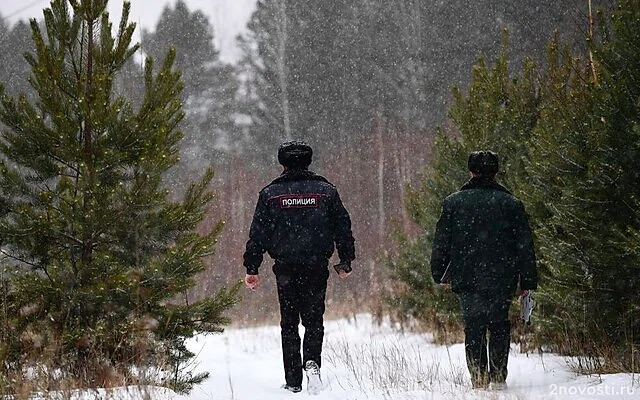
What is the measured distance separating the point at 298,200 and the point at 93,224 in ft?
5.66

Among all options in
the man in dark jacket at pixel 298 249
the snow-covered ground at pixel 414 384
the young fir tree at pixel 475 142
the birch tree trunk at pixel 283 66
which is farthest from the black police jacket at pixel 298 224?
the birch tree trunk at pixel 283 66

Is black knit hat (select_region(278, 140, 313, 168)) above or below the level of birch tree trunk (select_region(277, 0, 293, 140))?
below

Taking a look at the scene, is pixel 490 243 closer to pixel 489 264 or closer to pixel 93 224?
pixel 489 264

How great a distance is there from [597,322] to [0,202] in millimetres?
5434

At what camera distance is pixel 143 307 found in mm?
6121

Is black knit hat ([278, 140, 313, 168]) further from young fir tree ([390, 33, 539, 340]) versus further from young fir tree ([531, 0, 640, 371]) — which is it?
young fir tree ([390, 33, 539, 340])

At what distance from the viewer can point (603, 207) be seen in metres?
6.61

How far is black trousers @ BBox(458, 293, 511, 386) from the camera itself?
566 centimetres

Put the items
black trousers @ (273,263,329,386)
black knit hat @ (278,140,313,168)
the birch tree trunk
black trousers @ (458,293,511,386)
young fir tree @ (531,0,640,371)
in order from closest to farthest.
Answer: black trousers @ (458,293,511,386), black trousers @ (273,263,329,386), black knit hat @ (278,140,313,168), young fir tree @ (531,0,640,371), the birch tree trunk

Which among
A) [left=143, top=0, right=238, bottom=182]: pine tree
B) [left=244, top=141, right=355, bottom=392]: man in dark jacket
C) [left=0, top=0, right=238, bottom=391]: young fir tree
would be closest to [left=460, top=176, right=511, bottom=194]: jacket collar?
[left=244, top=141, right=355, bottom=392]: man in dark jacket

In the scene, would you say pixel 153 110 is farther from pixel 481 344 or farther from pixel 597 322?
pixel 597 322

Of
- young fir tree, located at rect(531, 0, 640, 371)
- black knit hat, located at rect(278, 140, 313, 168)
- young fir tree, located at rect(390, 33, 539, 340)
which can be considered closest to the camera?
black knit hat, located at rect(278, 140, 313, 168)

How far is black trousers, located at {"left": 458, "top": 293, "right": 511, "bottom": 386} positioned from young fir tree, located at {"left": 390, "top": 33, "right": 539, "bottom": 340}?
11.5 ft

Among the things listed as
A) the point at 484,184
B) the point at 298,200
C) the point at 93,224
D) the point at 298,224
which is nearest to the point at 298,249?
the point at 298,224
